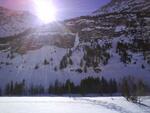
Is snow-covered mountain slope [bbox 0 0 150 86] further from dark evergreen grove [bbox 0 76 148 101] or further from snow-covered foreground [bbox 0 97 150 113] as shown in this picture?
snow-covered foreground [bbox 0 97 150 113]

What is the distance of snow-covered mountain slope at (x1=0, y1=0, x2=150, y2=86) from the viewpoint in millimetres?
141625

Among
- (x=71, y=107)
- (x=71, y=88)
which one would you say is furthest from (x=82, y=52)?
(x=71, y=107)

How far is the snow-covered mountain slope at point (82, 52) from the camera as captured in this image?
142 m

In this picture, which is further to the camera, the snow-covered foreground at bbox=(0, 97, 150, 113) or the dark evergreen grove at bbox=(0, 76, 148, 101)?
the dark evergreen grove at bbox=(0, 76, 148, 101)

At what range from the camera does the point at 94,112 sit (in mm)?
26516

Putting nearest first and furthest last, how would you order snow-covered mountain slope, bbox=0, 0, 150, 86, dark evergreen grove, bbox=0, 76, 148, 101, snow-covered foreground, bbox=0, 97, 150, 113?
snow-covered foreground, bbox=0, 97, 150, 113 → dark evergreen grove, bbox=0, 76, 148, 101 → snow-covered mountain slope, bbox=0, 0, 150, 86

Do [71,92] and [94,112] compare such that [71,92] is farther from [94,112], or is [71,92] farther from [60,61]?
[94,112]

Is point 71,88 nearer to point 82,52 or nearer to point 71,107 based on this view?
point 82,52

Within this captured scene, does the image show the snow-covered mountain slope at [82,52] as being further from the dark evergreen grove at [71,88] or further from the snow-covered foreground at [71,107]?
the snow-covered foreground at [71,107]

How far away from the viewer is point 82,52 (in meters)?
156

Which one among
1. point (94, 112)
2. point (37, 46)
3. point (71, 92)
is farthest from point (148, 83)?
point (94, 112)

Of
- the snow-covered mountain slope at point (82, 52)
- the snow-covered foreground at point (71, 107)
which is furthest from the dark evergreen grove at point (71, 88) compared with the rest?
the snow-covered foreground at point (71, 107)

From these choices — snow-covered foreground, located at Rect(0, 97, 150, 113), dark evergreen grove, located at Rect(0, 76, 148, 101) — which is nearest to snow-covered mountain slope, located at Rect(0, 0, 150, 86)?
dark evergreen grove, located at Rect(0, 76, 148, 101)

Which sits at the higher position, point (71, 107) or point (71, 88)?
point (71, 107)
